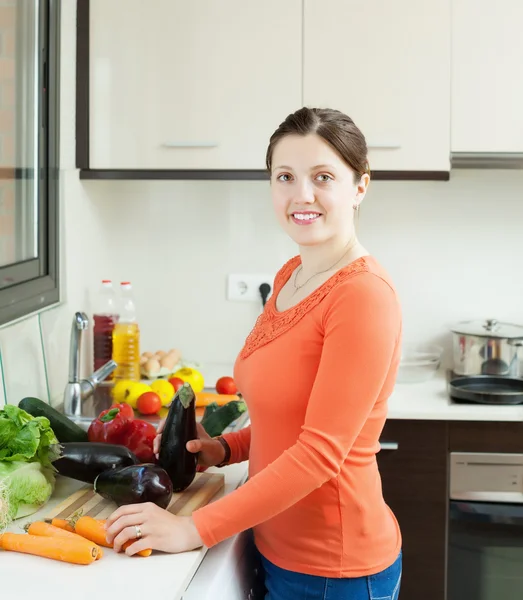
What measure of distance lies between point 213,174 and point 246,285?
498 mm

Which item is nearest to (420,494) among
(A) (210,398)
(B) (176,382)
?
(A) (210,398)

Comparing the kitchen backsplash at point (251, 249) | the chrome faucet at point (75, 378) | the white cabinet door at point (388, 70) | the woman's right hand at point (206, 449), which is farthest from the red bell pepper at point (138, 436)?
the white cabinet door at point (388, 70)

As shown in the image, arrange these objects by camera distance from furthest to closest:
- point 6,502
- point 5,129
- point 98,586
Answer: point 5,129 → point 6,502 → point 98,586

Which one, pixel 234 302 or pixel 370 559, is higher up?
pixel 234 302

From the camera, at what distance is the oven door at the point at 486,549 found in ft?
7.59

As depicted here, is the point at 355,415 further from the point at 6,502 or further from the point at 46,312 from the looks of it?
the point at 46,312

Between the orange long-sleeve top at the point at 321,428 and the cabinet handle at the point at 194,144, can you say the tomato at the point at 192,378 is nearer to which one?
the cabinet handle at the point at 194,144

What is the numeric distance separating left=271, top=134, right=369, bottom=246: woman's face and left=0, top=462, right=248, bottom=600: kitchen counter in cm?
55

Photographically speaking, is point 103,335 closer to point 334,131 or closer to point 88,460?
point 88,460

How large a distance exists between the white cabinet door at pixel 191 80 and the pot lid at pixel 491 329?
84cm

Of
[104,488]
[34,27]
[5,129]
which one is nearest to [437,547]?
[104,488]

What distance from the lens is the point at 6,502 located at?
54.2 inches

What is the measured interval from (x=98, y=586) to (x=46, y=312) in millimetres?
1171

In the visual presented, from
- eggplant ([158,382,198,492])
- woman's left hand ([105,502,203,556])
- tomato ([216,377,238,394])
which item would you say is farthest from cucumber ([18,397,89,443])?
tomato ([216,377,238,394])
